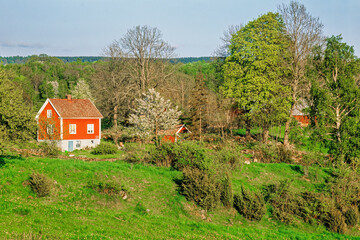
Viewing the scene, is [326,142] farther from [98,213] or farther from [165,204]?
[98,213]

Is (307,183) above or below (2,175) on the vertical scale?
below

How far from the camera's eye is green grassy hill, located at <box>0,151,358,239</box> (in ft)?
39.9

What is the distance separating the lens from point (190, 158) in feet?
69.0

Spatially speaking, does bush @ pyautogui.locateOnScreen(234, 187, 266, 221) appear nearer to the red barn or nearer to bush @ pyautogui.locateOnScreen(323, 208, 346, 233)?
bush @ pyautogui.locateOnScreen(323, 208, 346, 233)

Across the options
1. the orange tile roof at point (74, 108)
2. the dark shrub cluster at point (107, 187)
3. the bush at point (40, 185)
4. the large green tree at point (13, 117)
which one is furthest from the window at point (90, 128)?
the bush at point (40, 185)

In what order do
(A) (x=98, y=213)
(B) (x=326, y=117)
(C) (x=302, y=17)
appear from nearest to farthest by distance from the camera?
(A) (x=98, y=213) → (B) (x=326, y=117) → (C) (x=302, y=17)

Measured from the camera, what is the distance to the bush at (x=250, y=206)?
56.1 feet

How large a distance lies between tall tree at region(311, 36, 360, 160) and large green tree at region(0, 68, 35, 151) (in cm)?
2163

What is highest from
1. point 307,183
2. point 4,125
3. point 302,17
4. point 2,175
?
point 302,17

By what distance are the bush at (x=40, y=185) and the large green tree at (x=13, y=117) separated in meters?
2.34

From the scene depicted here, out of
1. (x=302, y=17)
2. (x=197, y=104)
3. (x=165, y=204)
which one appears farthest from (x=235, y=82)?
(x=165, y=204)

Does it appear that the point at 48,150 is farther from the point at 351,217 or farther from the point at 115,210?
the point at 351,217

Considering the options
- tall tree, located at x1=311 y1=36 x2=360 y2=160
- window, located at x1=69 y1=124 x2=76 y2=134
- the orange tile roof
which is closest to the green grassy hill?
tall tree, located at x1=311 y1=36 x2=360 y2=160

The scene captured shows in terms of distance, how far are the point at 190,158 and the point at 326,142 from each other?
42.4 ft
